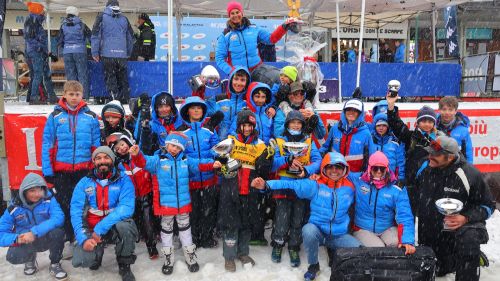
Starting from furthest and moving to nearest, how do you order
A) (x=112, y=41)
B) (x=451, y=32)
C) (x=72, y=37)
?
1. (x=451, y=32)
2. (x=72, y=37)
3. (x=112, y=41)

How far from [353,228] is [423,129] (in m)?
1.42

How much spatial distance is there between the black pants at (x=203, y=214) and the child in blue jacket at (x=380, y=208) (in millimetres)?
1533

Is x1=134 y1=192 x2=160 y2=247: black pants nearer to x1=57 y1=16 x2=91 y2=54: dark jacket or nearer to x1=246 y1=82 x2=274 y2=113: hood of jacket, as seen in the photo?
x1=246 y1=82 x2=274 y2=113: hood of jacket

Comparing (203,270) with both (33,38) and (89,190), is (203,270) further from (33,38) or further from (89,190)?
(33,38)

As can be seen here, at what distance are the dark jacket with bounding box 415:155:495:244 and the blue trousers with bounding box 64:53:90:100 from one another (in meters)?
6.05

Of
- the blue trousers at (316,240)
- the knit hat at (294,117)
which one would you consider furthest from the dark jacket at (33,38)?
the blue trousers at (316,240)

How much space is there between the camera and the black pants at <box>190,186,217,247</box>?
4375 millimetres

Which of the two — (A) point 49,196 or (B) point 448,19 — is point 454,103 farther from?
(B) point 448,19

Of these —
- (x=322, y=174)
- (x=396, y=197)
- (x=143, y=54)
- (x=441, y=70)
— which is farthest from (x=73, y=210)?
(x=441, y=70)

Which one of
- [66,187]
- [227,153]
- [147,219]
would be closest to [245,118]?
[227,153]

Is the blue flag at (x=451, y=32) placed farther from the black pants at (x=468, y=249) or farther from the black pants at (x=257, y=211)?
the black pants at (x=257, y=211)

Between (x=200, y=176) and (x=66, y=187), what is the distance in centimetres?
147

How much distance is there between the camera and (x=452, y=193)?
373cm

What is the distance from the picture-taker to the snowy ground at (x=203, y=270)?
3.89 metres
